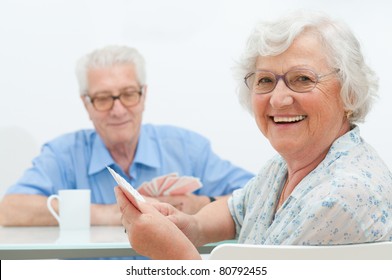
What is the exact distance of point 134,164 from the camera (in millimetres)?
3086

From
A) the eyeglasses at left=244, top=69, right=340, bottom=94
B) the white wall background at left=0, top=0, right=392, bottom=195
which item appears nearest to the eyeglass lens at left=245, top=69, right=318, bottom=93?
the eyeglasses at left=244, top=69, right=340, bottom=94

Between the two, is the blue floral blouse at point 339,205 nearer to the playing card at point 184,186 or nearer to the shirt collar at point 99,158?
the playing card at point 184,186

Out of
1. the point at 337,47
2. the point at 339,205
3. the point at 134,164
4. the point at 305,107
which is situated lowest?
the point at 134,164

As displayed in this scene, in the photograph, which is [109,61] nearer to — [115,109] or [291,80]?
[115,109]

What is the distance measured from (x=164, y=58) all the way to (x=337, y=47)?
216 cm

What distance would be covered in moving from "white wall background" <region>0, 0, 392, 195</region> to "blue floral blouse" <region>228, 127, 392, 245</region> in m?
1.99

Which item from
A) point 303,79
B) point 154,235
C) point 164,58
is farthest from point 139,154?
point 154,235

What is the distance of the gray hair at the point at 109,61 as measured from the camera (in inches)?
123

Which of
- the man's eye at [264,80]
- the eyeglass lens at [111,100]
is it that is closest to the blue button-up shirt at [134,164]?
the eyeglass lens at [111,100]

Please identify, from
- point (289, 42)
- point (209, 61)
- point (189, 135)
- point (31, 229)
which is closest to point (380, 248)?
point (289, 42)

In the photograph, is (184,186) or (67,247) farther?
(184,186)

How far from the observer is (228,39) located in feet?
11.9

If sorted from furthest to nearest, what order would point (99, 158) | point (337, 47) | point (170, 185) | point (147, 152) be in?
1. point (147, 152)
2. point (99, 158)
3. point (170, 185)
4. point (337, 47)

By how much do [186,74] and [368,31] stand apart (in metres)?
1.11
